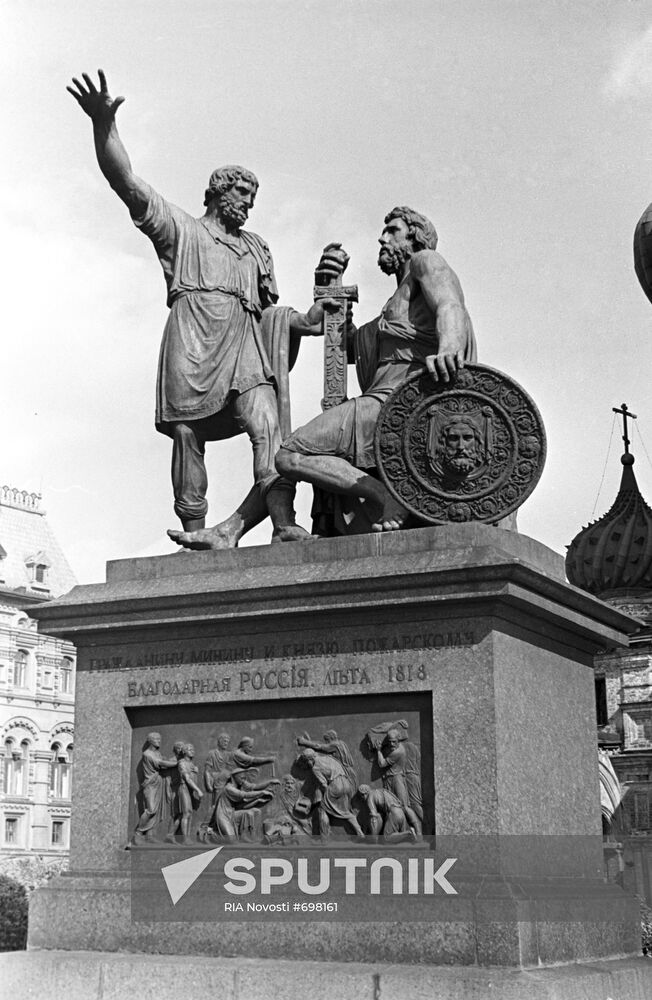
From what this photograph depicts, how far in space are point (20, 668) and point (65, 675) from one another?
101 inches

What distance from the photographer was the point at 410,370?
11078 millimetres

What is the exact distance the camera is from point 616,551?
58219mm

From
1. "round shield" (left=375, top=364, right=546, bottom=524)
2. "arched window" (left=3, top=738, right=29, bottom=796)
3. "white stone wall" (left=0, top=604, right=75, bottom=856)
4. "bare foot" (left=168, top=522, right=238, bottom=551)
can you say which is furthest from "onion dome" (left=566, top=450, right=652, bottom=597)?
"round shield" (left=375, top=364, right=546, bottom=524)

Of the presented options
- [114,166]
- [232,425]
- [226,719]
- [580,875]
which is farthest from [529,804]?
[114,166]

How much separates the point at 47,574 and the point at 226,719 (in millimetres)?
51684

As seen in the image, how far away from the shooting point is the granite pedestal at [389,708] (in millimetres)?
9031

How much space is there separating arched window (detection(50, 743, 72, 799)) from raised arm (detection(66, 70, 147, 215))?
4665cm

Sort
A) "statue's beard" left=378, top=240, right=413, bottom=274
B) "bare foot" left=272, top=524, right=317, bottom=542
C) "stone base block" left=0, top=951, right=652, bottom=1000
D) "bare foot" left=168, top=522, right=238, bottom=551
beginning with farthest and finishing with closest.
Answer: "statue's beard" left=378, top=240, right=413, bottom=274 < "bare foot" left=168, top=522, right=238, bottom=551 < "bare foot" left=272, top=524, right=317, bottom=542 < "stone base block" left=0, top=951, right=652, bottom=1000

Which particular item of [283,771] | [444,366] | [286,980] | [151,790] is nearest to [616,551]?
[444,366]

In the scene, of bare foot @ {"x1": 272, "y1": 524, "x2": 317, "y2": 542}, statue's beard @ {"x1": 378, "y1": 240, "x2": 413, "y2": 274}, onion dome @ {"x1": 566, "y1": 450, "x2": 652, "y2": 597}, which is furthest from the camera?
onion dome @ {"x1": 566, "y1": 450, "x2": 652, "y2": 597}

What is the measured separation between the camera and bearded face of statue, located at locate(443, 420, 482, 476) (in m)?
10.1

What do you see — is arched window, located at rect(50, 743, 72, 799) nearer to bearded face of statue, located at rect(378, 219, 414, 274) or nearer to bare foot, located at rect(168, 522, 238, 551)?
bare foot, located at rect(168, 522, 238, 551)

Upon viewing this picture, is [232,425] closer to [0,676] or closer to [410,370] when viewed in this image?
[410,370]

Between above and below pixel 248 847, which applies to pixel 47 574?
above
